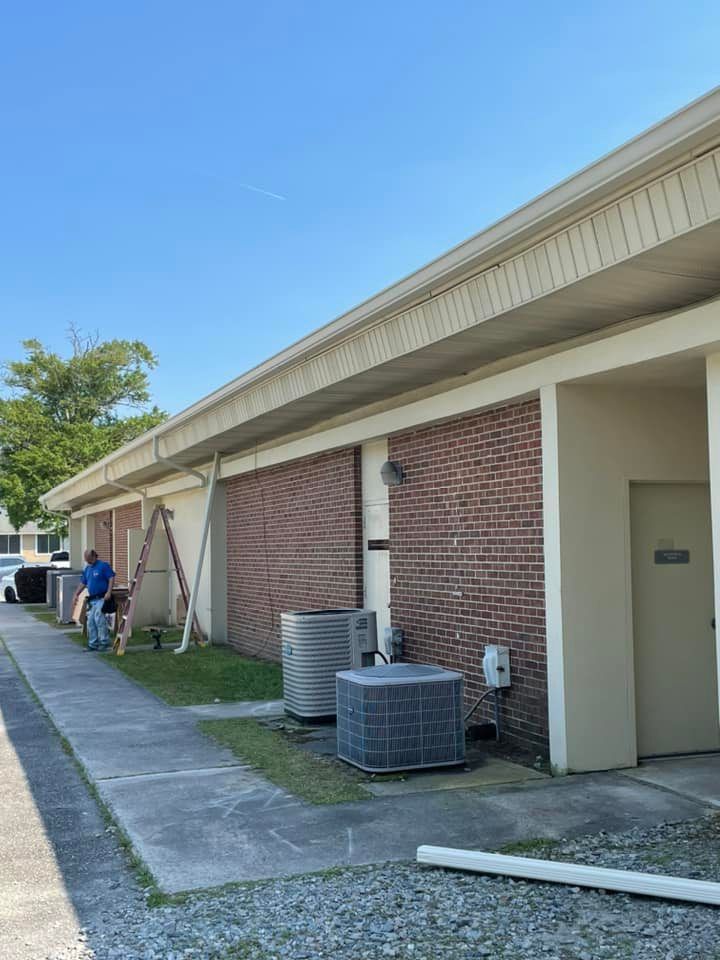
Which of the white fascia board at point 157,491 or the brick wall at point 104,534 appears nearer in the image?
the white fascia board at point 157,491

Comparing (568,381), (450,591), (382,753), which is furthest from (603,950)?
(450,591)

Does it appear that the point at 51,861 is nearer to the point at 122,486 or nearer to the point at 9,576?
the point at 122,486

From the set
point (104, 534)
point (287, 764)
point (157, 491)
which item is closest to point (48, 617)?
point (104, 534)

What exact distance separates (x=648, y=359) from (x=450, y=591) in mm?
3421

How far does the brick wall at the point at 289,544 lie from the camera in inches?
452

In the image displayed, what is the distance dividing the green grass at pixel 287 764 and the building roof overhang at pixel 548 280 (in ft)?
10.0

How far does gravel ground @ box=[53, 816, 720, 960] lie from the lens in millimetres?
4109

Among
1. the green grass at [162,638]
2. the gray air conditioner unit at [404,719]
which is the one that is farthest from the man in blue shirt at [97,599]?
the gray air conditioner unit at [404,719]

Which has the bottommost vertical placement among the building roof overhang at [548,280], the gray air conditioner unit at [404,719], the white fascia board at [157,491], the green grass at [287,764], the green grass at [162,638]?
the green grass at [162,638]

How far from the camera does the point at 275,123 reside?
27766 millimetres

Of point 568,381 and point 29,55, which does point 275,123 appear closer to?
point 29,55

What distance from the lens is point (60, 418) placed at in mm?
46875

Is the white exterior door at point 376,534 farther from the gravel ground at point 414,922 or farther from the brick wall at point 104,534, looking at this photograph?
the brick wall at point 104,534

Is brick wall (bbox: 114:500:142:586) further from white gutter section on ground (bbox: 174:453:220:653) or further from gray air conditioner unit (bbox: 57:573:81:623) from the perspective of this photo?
white gutter section on ground (bbox: 174:453:220:653)
